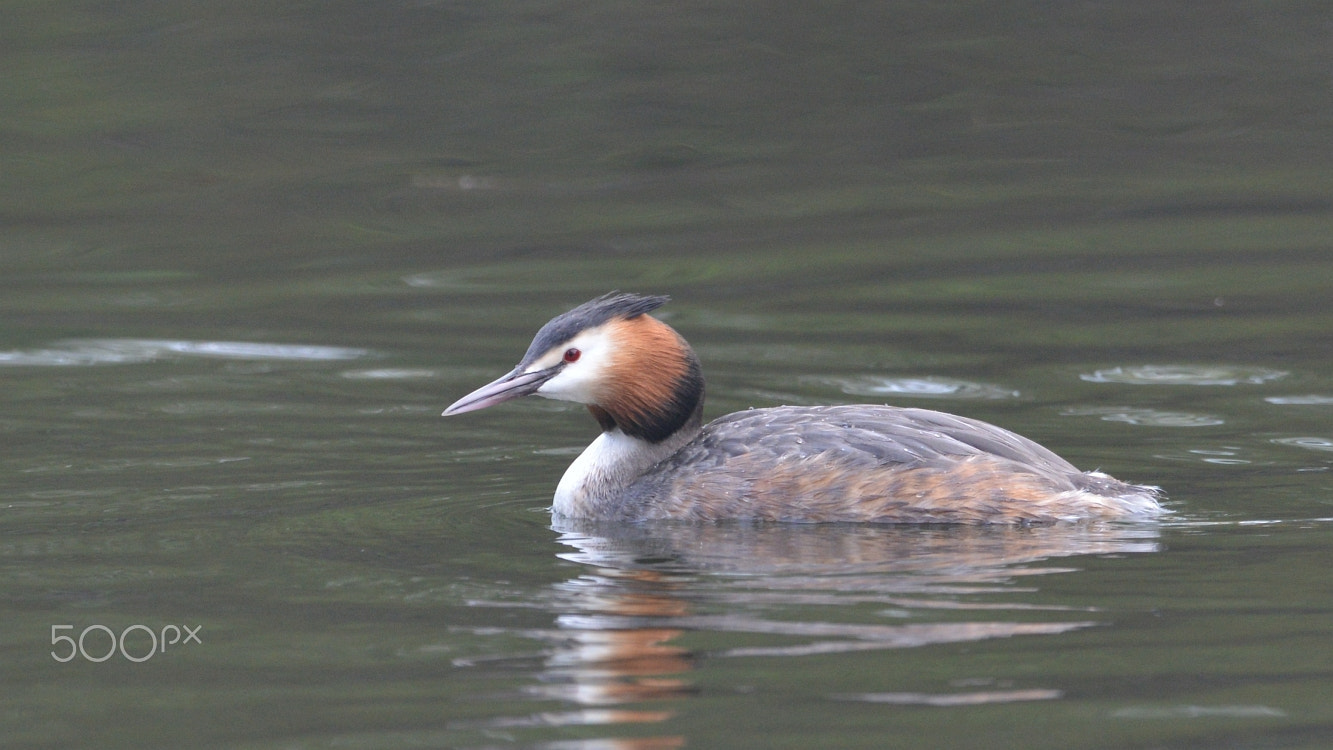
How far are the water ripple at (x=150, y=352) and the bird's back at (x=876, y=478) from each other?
3639 mm

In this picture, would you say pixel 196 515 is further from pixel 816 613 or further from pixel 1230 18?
pixel 1230 18

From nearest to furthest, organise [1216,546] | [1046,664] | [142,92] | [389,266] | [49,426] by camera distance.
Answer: [1046,664]
[1216,546]
[49,426]
[389,266]
[142,92]

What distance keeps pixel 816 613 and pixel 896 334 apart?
530 cm

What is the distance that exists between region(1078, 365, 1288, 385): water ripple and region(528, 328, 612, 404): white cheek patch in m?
3.26

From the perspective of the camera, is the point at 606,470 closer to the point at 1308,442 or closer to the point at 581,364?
the point at 581,364

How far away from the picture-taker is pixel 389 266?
13.3 meters

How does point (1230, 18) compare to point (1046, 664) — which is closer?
point (1046, 664)

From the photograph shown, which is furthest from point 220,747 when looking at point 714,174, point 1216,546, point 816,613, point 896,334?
point 714,174

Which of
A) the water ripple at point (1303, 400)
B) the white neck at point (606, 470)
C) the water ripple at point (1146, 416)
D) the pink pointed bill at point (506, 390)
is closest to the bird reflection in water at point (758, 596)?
the white neck at point (606, 470)

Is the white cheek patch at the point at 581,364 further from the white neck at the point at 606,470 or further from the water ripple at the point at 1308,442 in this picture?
the water ripple at the point at 1308,442

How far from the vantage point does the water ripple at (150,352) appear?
10711 millimetres
